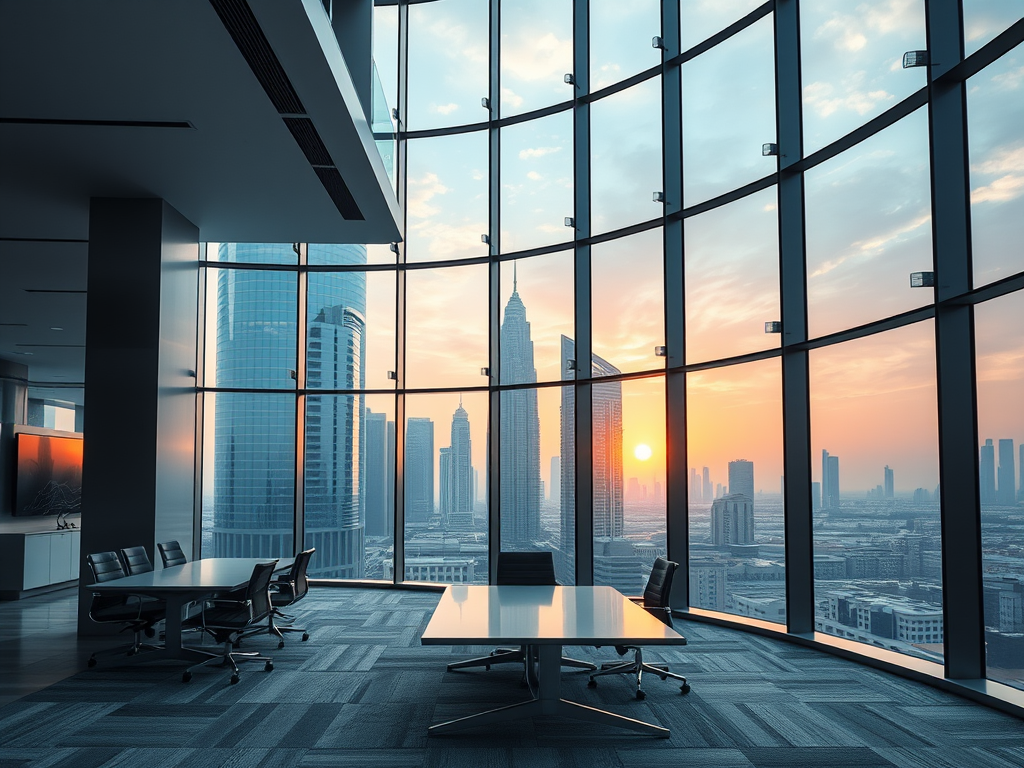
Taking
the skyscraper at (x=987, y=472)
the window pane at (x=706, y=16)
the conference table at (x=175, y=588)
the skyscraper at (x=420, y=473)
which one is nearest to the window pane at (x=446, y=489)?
the skyscraper at (x=420, y=473)

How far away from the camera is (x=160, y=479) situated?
791cm

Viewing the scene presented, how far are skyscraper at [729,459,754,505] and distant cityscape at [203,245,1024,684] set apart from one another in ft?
0.05

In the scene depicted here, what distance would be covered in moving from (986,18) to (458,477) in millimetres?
7214

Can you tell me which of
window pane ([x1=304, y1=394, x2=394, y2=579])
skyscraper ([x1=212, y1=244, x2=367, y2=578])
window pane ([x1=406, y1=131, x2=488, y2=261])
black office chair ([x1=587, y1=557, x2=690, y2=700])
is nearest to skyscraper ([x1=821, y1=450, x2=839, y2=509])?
black office chair ([x1=587, y1=557, x2=690, y2=700])

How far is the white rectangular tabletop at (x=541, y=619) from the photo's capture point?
431 cm

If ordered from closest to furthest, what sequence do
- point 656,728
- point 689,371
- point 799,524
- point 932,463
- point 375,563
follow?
point 656,728
point 932,463
point 799,524
point 689,371
point 375,563

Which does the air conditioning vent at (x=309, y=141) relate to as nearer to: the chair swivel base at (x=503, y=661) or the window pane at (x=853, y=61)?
the window pane at (x=853, y=61)

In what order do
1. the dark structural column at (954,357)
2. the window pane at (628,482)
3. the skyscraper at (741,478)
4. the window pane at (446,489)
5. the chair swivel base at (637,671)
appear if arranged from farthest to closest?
the window pane at (446,489) → the window pane at (628,482) → the skyscraper at (741,478) → the chair swivel base at (637,671) → the dark structural column at (954,357)

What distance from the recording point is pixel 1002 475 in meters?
5.20

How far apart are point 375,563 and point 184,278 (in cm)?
434

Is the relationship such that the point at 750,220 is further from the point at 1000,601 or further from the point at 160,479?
the point at 160,479

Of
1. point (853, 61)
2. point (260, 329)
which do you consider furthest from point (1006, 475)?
point (260, 329)

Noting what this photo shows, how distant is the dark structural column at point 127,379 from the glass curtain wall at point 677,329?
2.87 metres

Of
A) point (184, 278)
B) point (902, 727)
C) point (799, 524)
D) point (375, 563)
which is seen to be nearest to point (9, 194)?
point (184, 278)
